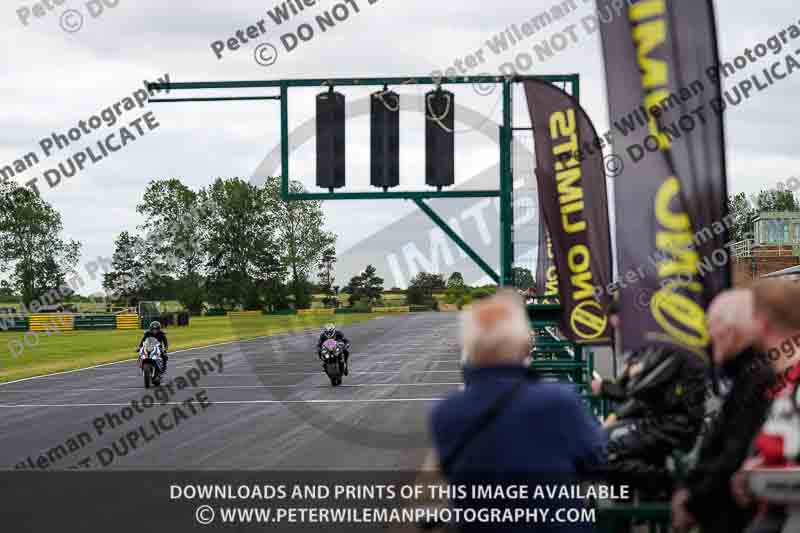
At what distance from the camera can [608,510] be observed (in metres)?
4.21

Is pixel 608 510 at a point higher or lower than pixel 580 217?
lower

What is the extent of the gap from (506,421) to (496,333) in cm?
30

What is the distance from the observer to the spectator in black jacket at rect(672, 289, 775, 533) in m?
3.71

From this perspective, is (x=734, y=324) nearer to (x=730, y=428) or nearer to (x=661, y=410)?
(x=730, y=428)

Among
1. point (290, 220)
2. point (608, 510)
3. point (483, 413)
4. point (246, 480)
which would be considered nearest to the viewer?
point (483, 413)

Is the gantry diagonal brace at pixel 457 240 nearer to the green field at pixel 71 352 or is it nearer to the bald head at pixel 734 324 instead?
the bald head at pixel 734 324

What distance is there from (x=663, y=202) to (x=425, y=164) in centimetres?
1048

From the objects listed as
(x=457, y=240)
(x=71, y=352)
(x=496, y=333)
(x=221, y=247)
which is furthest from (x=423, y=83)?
(x=221, y=247)

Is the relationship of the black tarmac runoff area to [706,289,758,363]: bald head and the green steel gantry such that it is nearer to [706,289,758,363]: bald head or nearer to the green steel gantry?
the green steel gantry

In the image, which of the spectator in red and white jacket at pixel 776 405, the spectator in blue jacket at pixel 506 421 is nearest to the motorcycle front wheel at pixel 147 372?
the spectator in red and white jacket at pixel 776 405

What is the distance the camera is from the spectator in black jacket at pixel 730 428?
3.71 metres

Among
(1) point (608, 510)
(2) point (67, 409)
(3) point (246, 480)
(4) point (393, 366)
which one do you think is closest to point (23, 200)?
(4) point (393, 366)

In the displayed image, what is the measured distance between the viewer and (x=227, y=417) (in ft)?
52.7

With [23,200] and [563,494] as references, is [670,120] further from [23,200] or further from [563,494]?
[23,200]
